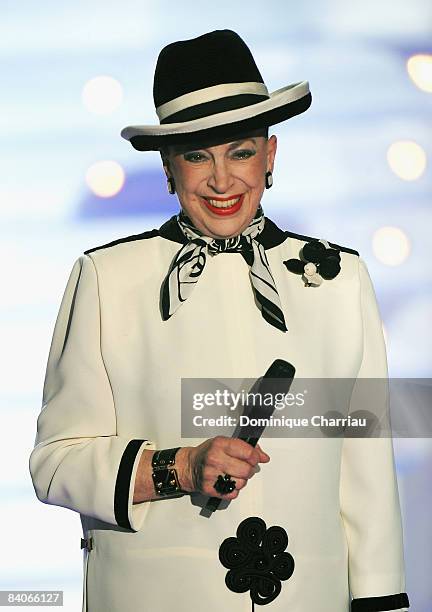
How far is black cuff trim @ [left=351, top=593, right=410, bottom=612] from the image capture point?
232 cm

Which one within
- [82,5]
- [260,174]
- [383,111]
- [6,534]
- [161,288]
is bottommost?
[6,534]

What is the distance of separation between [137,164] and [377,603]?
160cm

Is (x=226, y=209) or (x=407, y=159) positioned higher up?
(x=407, y=159)

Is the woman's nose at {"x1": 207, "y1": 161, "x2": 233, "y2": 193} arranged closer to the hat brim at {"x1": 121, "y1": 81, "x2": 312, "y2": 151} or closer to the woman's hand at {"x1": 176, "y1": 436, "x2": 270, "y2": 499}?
the hat brim at {"x1": 121, "y1": 81, "x2": 312, "y2": 151}

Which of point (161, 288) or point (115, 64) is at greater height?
point (115, 64)

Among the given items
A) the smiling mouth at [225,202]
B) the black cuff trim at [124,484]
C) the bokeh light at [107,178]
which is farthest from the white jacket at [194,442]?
the bokeh light at [107,178]

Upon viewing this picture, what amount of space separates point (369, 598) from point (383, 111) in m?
1.68

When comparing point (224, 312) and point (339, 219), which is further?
point (339, 219)

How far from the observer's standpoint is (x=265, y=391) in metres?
2.26

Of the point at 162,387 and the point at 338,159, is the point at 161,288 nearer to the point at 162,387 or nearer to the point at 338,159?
the point at 162,387

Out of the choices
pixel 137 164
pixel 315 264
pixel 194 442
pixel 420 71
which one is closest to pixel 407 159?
pixel 420 71

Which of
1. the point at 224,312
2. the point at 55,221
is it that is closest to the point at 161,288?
the point at 224,312

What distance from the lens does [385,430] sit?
2377 mm

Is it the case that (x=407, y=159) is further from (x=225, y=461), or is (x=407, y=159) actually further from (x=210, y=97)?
(x=225, y=461)
